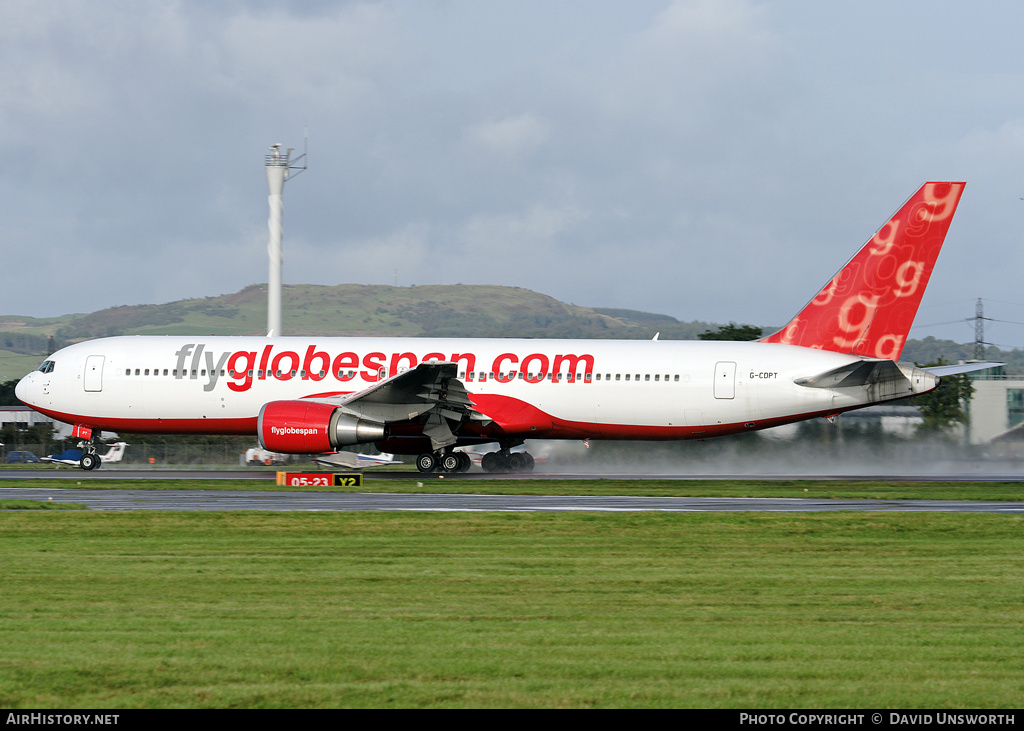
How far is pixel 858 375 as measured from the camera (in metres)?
30.4

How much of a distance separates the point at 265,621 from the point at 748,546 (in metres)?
8.16

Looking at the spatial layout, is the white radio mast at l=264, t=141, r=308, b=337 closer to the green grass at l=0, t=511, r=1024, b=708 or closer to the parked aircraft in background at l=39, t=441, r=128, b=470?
the parked aircraft in background at l=39, t=441, r=128, b=470

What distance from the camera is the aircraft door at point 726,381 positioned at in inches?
1248

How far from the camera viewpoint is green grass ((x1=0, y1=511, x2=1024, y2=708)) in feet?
24.2

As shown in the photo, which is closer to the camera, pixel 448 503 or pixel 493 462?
pixel 448 503

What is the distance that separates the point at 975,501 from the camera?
2386cm

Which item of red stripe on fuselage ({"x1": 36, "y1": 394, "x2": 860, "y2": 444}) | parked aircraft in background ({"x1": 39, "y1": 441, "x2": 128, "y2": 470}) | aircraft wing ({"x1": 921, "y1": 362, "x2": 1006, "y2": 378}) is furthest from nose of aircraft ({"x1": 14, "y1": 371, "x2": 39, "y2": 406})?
aircraft wing ({"x1": 921, "y1": 362, "x2": 1006, "y2": 378})

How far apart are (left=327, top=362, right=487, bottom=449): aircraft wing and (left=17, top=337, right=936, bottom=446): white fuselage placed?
3.38 feet

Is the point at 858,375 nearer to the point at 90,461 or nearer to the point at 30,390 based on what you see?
the point at 90,461

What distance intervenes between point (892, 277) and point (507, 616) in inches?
970

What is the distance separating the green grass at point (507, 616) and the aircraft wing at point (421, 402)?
13.3 meters

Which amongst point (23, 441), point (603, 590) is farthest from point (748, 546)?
point (23, 441)

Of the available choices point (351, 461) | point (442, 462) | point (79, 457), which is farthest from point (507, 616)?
point (79, 457)

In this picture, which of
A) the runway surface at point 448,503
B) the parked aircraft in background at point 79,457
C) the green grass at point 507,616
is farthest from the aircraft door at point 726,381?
the parked aircraft in background at point 79,457
